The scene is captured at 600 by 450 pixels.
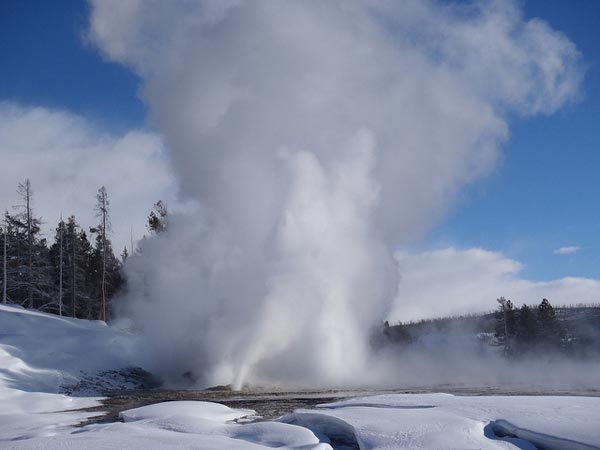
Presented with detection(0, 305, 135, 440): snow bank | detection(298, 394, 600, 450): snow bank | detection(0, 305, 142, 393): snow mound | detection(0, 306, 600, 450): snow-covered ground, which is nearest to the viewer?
detection(298, 394, 600, 450): snow bank

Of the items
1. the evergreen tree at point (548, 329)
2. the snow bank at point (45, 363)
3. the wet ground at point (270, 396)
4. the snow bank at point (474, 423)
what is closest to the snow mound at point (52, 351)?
the snow bank at point (45, 363)

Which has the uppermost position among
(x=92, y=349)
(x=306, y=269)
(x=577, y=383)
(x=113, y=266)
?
(x=113, y=266)

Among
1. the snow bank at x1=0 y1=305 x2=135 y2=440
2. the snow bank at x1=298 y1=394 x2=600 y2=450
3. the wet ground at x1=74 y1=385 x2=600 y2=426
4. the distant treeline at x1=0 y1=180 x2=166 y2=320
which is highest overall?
the distant treeline at x1=0 y1=180 x2=166 y2=320

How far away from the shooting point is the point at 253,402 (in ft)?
51.5

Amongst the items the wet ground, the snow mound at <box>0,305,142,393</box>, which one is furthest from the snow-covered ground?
the snow mound at <box>0,305,142,393</box>

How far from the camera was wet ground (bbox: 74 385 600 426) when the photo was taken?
14.3 meters

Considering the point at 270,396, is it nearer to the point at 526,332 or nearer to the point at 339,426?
the point at 339,426

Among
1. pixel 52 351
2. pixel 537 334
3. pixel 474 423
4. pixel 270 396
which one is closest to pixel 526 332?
pixel 537 334

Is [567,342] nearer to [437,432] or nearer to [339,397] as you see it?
[339,397]

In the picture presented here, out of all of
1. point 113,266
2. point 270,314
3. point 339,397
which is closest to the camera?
point 339,397

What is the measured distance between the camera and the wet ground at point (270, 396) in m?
14.3

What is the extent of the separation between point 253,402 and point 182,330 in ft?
36.4

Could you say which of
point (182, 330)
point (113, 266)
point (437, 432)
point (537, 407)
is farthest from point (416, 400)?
point (113, 266)

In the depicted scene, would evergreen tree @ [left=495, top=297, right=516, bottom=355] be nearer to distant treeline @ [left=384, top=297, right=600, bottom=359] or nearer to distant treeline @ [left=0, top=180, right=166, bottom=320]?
distant treeline @ [left=384, top=297, right=600, bottom=359]
